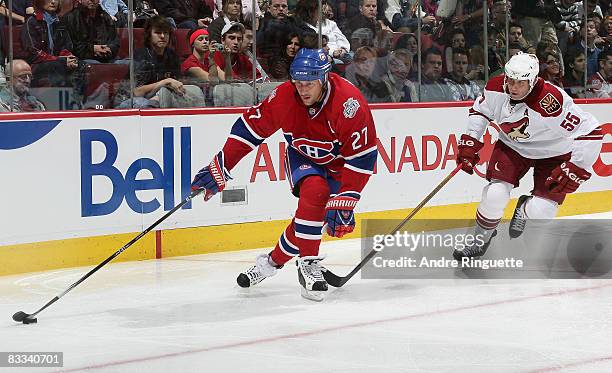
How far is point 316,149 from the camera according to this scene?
208 inches

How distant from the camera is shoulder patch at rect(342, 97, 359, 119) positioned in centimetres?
514

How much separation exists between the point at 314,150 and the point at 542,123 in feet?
4.16

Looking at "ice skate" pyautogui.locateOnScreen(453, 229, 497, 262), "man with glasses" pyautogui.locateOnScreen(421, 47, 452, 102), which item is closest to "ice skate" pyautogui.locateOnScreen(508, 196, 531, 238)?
"ice skate" pyautogui.locateOnScreen(453, 229, 497, 262)

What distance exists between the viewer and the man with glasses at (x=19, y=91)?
594 centimetres

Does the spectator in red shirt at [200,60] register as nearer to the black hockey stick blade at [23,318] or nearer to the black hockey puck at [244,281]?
the black hockey puck at [244,281]

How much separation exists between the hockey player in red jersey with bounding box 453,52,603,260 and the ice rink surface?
0.39 meters

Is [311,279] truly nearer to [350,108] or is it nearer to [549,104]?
[350,108]

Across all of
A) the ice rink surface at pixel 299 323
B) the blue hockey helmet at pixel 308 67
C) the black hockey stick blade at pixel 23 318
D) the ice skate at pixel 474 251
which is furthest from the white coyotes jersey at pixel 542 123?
the black hockey stick blade at pixel 23 318

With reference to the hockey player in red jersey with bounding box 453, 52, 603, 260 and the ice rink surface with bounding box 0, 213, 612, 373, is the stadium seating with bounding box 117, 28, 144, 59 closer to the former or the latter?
the ice rink surface with bounding box 0, 213, 612, 373

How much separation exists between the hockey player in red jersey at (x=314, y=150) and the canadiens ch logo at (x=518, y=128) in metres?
0.98

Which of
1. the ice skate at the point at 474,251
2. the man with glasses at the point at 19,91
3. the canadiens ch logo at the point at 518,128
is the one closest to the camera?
the canadiens ch logo at the point at 518,128

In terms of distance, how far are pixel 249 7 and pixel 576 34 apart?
11.1 feet

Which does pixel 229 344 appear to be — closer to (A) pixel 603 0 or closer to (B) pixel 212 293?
(B) pixel 212 293

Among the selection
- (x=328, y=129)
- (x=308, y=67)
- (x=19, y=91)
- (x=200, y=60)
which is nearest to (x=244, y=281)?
(x=328, y=129)
